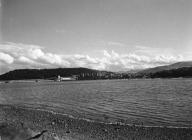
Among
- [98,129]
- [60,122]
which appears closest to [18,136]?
[98,129]

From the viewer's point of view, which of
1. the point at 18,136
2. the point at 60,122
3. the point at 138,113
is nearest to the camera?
the point at 18,136

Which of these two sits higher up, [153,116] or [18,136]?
[18,136]

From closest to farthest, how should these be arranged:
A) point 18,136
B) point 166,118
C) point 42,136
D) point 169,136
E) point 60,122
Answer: point 18,136
point 42,136
point 169,136
point 60,122
point 166,118

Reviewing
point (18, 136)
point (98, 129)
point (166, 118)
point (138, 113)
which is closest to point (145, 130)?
point (98, 129)

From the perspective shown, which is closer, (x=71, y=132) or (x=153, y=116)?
(x=71, y=132)

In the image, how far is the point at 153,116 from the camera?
2572cm

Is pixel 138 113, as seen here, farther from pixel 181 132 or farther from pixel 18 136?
pixel 18 136

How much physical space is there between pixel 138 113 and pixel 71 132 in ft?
41.5

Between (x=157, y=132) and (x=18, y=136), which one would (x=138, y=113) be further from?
(x=18, y=136)

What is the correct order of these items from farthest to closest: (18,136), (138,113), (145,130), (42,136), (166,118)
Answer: (138,113) < (166,118) < (145,130) < (42,136) < (18,136)

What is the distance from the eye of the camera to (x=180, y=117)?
2467 centimetres

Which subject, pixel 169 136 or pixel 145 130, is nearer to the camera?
pixel 169 136

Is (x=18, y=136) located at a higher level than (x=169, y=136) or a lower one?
higher

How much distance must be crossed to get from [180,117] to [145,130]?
316 inches
